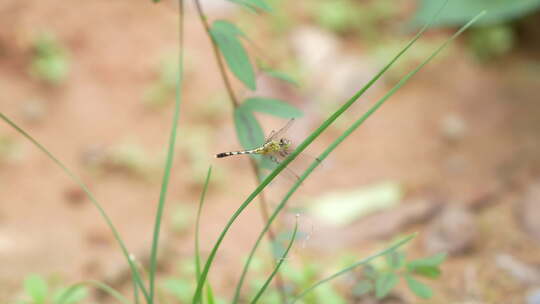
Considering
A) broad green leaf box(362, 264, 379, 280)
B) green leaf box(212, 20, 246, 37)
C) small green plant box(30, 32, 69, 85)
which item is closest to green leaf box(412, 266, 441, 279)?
broad green leaf box(362, 264, 379, 280)

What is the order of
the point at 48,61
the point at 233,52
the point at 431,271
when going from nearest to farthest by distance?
the point at 233,52 < the point at 431,271 < the point at 48,61

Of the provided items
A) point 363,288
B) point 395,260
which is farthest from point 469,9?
point 363,288

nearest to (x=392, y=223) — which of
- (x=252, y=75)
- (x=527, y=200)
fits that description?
(x=527, y=200)

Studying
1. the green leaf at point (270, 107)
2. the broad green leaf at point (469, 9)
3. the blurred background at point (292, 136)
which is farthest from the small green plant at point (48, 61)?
the green leaf at point (270, 107)

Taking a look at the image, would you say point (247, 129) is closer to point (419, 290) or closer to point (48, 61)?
point (419, 290)

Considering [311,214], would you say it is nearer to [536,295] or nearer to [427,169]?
[427,169]
